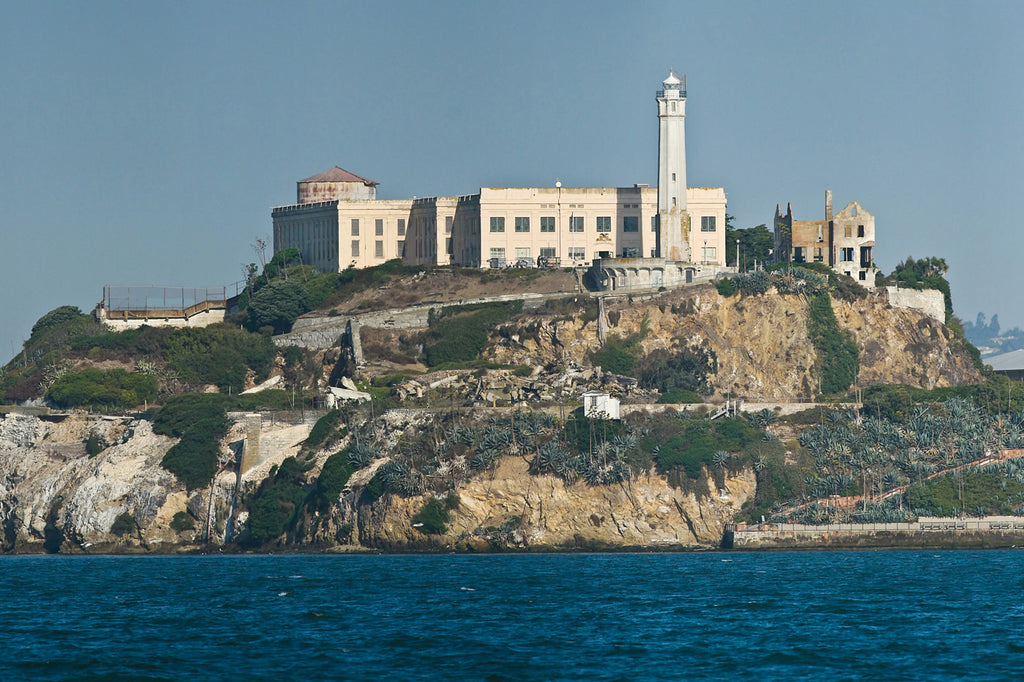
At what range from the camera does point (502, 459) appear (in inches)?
4227

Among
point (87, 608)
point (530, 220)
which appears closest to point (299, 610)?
point (87, 608)

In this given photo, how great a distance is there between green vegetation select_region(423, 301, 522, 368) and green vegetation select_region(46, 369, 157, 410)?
717 inches

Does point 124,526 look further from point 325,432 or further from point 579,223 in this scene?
point 579,223

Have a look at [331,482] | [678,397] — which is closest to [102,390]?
[331,482]

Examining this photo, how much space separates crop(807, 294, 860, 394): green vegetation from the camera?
122562 mm

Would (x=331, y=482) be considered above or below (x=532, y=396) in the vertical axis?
below

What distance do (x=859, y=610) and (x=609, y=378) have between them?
134 feet

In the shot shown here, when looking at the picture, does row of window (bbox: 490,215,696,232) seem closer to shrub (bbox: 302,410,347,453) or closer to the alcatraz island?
the alcatraz island

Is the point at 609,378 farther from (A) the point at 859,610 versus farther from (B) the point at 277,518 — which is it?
(A) the point at 859,610

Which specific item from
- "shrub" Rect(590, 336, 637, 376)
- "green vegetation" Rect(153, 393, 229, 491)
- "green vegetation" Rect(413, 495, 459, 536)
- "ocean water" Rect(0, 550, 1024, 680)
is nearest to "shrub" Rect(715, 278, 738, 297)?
"shrub" Rect(590, 336, 637, 376)

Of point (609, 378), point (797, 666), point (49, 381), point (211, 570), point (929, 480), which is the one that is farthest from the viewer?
point (49, 381)

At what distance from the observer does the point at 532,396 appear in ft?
375

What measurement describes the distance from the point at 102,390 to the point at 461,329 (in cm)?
2303

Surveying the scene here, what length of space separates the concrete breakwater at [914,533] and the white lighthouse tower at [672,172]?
30.9m
